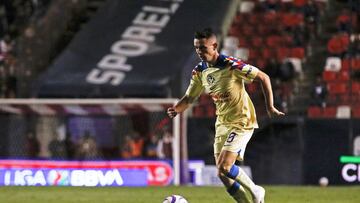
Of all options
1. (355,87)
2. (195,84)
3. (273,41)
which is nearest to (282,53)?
(273,41)

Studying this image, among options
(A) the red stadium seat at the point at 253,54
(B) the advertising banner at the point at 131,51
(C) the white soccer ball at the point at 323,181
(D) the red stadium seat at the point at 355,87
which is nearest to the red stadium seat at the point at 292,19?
(A) the red stadium seat at the point at 253,54

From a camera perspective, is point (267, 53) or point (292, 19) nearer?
point (267, 53)

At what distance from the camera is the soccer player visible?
11.0 metres

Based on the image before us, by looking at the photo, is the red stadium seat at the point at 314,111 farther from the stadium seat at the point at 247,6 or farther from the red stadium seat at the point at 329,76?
the stadium seat at the point at 247,6

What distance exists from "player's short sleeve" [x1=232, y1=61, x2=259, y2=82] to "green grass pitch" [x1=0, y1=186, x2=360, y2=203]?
317 cm

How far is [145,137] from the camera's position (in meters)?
22.4

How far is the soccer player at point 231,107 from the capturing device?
11039mm

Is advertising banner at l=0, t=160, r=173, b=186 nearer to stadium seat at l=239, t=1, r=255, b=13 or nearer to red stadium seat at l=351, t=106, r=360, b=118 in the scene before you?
red stadium seat at l=351, t=106, r=360, b=118

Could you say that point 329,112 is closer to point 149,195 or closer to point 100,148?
point 100,148

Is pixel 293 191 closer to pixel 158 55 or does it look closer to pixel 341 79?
pixel 341 79

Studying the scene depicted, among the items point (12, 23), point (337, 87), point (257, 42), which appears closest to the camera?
point (337, 87)

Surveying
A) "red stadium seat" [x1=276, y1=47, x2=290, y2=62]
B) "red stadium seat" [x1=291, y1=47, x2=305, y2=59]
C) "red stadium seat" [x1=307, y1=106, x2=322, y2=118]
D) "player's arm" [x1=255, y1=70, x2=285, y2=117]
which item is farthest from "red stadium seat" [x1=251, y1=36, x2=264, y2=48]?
"player's arm" [x1=255, y1=70, x2=285, y2=117]

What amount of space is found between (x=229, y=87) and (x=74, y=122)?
39.1 feet

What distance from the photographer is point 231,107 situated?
11.3 m
